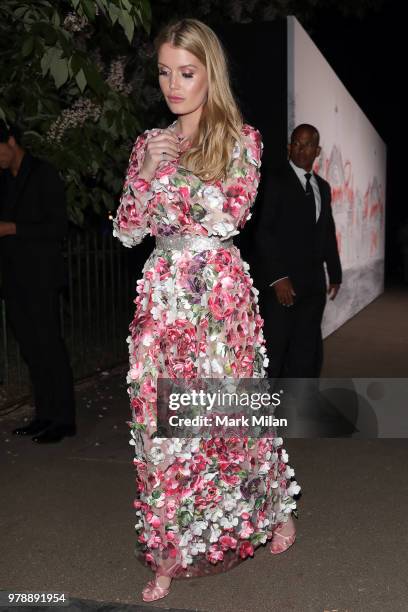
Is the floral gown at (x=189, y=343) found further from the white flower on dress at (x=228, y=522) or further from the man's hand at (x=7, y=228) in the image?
the man's hand at (x=7, y=228)

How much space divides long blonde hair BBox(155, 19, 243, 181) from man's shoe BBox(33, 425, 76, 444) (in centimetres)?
277

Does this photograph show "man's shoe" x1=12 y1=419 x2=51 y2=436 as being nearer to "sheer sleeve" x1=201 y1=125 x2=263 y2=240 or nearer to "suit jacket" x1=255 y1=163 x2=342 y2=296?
"suit jacket" x1=255 y1=163 x2=342 y2=296

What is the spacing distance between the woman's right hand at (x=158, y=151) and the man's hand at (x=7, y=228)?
2200 millimetres

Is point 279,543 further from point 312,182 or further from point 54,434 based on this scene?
point 312,182

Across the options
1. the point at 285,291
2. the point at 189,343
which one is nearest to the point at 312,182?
the point at 285,291

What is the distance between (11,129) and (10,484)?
2.18m

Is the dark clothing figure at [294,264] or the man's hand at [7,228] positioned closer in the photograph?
the man's hand at [7,228]

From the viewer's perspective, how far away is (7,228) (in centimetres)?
479

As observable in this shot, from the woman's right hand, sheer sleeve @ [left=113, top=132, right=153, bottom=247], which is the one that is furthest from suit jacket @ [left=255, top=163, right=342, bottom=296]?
the woman's right hand

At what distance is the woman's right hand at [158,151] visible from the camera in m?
2.76

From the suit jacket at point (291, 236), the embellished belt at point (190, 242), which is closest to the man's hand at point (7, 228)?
the suit jacket at point (291, 236)

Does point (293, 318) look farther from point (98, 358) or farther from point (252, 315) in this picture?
point (98, 358)

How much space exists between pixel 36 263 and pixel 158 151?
2.30m

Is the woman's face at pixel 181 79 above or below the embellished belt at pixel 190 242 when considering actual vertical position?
above
